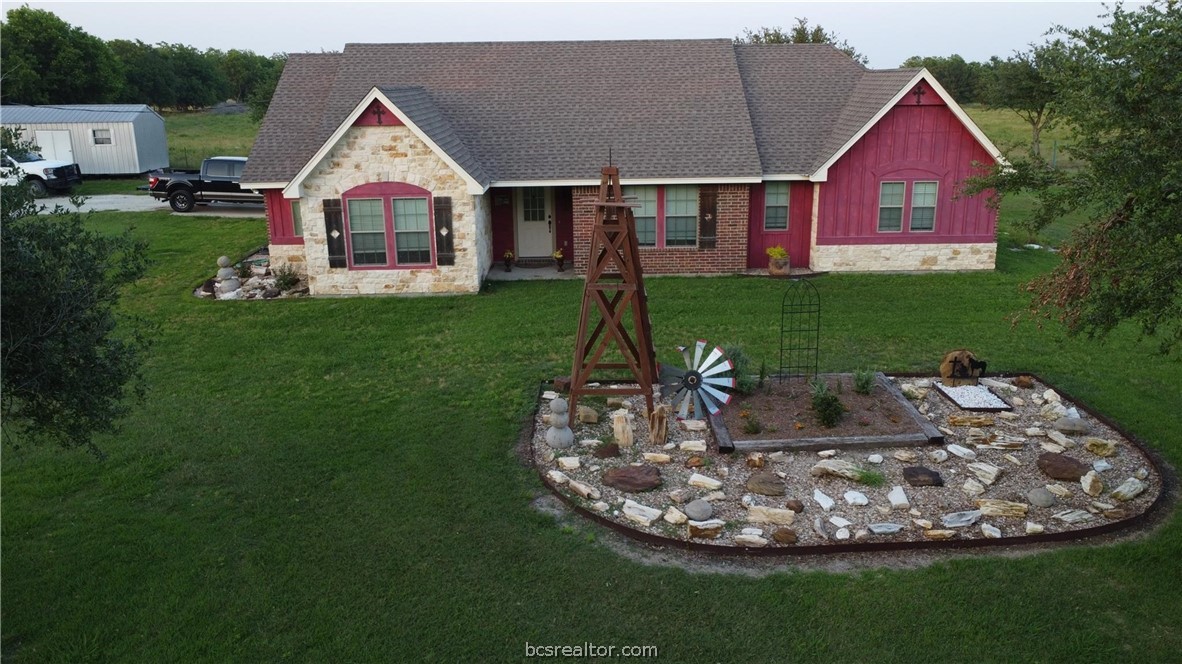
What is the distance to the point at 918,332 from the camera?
50.0 ft

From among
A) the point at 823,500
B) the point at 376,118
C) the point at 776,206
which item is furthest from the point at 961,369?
the point at 376,118

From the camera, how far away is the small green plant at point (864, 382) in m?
11.8

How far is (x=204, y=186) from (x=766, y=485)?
79.0 ft

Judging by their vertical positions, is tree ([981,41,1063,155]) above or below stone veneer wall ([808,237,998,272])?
above

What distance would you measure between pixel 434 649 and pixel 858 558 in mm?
4042

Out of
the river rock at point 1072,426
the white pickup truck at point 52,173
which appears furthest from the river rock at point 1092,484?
the white pickup truck at point 52,173

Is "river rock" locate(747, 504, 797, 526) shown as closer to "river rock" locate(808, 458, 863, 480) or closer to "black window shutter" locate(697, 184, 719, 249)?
"river rock" locate(808, 458, 863, 480)

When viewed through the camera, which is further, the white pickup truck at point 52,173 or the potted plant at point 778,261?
Result: the white pickup truck at point 52,173

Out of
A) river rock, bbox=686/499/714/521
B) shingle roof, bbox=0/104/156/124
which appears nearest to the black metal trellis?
river rock, bbox=686/499/714/521

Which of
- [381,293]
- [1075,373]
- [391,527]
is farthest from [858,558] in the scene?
[381,293]

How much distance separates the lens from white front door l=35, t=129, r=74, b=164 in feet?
109

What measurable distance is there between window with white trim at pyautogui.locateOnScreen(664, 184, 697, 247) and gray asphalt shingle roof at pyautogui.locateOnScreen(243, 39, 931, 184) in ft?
1.77

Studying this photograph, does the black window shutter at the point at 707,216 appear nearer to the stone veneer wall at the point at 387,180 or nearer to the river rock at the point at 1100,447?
the stone veneer wall at the point at 387,180

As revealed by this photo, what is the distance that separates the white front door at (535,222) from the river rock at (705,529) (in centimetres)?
1320
